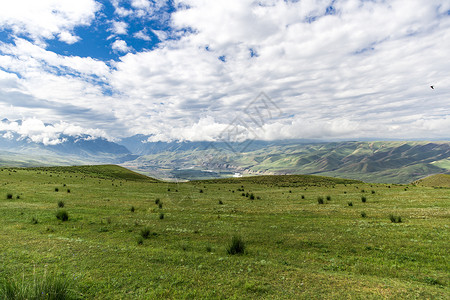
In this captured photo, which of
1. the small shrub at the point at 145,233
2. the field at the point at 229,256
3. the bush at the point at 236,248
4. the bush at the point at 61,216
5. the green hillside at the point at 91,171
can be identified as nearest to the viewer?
the field at the point at 229,256

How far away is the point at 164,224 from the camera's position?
2014 centimetres

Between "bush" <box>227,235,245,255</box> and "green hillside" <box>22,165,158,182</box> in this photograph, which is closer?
"bush" <box>227,235,245,255</box>

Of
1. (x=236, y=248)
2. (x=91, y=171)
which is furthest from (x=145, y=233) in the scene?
(x=91, y=171)

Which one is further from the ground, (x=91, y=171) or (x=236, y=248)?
(x=91, y=171)

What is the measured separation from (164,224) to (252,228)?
8.82 metres

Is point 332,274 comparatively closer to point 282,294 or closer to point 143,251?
point 282,294

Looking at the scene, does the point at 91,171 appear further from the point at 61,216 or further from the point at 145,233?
the point at 145,233

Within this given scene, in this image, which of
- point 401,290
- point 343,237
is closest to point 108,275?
point 401,290

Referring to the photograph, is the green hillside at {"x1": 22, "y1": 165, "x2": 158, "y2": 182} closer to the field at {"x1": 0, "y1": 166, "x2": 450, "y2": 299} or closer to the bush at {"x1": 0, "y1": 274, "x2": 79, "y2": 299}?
the field at {"x1": 0, "y1": 166, "x2": 450, "y2": 299}

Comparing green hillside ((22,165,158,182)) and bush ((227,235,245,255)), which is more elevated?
green hillside ((22,165,158,182))

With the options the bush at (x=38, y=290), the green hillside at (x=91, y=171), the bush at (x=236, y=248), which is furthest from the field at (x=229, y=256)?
the green hillside at (x=91, y=171)

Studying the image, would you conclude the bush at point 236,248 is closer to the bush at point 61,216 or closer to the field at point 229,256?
the field at point 229,256

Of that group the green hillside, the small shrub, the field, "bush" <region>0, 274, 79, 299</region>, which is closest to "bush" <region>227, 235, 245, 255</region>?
the field

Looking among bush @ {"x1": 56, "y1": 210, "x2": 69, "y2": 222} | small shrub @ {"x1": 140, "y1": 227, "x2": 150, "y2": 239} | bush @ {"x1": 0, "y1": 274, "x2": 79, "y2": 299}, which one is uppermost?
bush @ {"x1": 0, "y1": 274, "x2": 79, "y2": 299}
